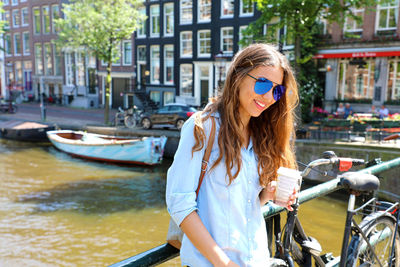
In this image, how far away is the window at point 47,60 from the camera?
30.8 metres

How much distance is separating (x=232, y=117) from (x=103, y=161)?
13670 mm

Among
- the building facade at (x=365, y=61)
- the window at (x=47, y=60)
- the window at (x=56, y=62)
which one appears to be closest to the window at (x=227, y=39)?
the building facade at (x=365, y=61)

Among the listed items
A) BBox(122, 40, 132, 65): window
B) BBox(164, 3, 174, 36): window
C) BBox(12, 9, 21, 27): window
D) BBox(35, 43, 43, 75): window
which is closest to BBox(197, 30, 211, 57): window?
BBox(164, 3, 174, 36): window

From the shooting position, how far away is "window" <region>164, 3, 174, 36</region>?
21.9 m

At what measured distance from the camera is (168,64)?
74.5 ft

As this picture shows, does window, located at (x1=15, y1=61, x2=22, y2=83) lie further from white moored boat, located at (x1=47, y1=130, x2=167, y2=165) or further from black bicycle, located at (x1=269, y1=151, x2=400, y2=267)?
black bicycle, located at (x1=269, y1=151, x2=400, y2=267)

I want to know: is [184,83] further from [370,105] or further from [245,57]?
[245,57]

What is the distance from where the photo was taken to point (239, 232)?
1.19 meters

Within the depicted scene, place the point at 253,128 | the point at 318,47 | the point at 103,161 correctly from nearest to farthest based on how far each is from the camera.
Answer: the point at 253,128
the point at 103,161
the point at 318,47

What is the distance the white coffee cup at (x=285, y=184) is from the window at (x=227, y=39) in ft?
61.0

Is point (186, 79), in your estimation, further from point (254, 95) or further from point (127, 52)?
point (254, 95)

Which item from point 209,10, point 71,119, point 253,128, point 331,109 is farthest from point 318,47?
point 253,128

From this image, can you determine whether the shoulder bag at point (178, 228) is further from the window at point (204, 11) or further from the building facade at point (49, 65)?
the building facade at point (49, 65)

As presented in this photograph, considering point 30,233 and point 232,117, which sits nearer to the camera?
point 232,117
